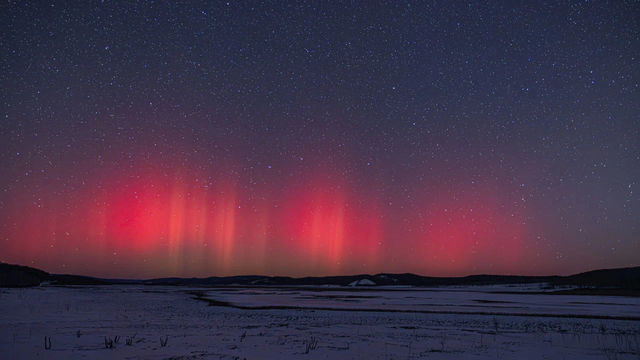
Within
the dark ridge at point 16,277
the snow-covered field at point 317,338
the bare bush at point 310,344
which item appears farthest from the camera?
the dark ridge at point 16,277

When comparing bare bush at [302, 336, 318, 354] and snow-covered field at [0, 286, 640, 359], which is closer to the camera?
snow-covered field at [0, 286, 640, 359]

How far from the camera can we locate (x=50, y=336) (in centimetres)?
1558

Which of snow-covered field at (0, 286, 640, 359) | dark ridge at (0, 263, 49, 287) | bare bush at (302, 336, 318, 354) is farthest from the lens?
dark ridge at (0, 263, 49, 287)

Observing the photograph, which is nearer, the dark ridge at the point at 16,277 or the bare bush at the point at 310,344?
the bare bush at the point at 310,344

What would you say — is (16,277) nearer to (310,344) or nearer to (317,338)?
(317,338)

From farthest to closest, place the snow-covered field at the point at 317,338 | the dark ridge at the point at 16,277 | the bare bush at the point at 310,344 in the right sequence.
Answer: the dark ridge at the point at 16,277 → the bare bush at the point at 310,344 → the snow-covered field at the point at 317,338

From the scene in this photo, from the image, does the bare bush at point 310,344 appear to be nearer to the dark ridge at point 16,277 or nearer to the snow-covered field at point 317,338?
the snow-covered field at point 317,338

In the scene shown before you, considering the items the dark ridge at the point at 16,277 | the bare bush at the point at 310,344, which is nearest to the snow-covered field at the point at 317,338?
the bare bush at the point at 310,344

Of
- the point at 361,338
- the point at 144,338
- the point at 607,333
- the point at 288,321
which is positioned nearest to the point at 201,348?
the point at 144,338

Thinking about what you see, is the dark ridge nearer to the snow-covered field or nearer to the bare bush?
the snow-covered field

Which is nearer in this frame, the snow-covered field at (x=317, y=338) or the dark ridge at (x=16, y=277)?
the snow-covered field at (x=317, y=338)

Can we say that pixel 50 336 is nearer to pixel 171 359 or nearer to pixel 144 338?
pixel 144 338

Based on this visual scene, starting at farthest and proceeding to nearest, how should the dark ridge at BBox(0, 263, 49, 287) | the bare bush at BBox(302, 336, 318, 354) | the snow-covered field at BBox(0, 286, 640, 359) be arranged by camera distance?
1. the dark ridge at BBox(0, 263, 49, 287)
2. the bare bush at BBox(302, 336, 318, 354)
3. the snow-covered field at BBox(0, 286, 640, 359)

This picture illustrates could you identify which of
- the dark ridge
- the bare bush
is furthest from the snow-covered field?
the dark ridge
